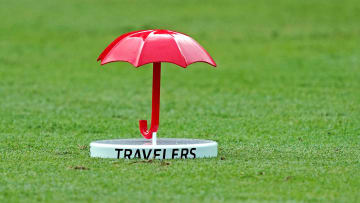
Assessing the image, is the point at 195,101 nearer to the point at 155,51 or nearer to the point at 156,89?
the point at 156,89

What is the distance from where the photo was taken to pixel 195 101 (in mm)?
15570

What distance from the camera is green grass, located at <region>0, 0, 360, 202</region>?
7.43 meters

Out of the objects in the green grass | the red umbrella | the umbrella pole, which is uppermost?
the red umbrella

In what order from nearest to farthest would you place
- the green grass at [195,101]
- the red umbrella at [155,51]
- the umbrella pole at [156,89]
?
1. the green grass at [195,101]
2. the red umbrella at [155,51]
3. the umbrella pole at [156,89]

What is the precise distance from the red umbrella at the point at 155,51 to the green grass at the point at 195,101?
3.60 ft

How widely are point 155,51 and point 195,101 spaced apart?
272 inches

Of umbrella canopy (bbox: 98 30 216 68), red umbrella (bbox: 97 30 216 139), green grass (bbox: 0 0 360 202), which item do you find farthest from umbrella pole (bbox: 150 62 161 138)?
green grass (bbox: 0 0 360 202)

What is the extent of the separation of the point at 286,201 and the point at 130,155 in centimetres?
246

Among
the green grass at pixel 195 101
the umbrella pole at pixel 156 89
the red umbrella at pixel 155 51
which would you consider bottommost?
the green grass at pixel 195 101

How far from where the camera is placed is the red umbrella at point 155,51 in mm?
8633

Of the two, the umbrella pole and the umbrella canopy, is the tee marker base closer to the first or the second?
the umbrella pole

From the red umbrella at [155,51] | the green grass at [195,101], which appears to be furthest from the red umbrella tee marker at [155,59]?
the green grass at [195,101]

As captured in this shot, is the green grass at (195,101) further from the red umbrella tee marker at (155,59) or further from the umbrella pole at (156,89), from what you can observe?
the umbrella pole at (156,89)

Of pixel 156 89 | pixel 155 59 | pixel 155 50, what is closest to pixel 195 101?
pixel 156 89
